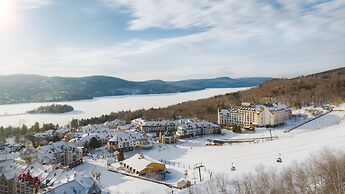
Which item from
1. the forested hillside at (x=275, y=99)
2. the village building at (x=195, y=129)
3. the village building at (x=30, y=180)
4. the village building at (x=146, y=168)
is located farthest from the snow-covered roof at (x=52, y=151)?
the forested hillside at (x=275, y=99)

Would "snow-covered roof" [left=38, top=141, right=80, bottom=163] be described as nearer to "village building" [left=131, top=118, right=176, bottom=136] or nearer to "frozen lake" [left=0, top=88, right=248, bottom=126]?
"village building" [left=131, top=118, right=176, bottom=136]

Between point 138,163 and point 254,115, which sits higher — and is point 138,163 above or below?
below

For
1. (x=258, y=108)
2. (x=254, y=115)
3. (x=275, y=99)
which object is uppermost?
(x=275, y=99)

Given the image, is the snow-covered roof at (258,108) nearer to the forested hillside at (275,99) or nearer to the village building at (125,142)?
the forested hillside at (275,99)

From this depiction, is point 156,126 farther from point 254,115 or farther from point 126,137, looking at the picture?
point 254,115

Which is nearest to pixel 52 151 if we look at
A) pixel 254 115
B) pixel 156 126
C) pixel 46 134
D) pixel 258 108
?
pixel 46 134

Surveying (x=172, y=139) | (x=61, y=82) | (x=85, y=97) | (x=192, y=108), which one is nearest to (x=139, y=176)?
(x=172, y=139)

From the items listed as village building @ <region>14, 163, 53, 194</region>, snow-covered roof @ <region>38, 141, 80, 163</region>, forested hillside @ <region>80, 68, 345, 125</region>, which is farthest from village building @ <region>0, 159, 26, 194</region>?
forested hillside @ <region>80, 68, 345, 125</region>

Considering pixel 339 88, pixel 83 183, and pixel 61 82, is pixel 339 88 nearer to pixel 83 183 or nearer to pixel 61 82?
pixel 83 183
